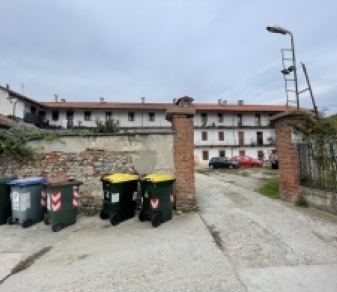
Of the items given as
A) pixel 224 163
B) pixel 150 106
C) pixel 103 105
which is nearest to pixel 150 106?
pixel 150 106

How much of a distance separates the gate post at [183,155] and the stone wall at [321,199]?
3007mm

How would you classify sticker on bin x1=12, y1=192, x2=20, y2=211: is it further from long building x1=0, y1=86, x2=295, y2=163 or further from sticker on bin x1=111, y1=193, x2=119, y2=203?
long building x1=0, y1=86, x2=295, y2=163

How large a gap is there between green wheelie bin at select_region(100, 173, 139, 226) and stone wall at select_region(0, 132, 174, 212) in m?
0.75

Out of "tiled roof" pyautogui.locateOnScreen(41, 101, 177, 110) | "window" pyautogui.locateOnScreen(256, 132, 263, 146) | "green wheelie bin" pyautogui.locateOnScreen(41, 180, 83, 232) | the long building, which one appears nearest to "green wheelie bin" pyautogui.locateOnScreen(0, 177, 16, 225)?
"green wheelie bin" pyautogui.locateOnScreen(41, 180, 83, 232)

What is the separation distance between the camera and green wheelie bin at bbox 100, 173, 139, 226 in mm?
5391

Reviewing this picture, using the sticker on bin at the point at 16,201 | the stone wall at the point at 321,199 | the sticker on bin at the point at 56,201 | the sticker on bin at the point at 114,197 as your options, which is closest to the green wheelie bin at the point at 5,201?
the sticker on bin at the point at 16,201

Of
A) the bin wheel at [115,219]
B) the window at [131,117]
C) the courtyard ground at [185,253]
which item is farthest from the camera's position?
the window at [131,117]

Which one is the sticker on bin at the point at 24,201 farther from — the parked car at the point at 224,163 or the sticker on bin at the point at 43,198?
the parked car at the point at 224,163

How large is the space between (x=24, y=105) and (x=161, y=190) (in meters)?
29.8

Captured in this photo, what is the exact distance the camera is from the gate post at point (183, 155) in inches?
241

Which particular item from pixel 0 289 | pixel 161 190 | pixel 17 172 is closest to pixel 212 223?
pixel 161 190

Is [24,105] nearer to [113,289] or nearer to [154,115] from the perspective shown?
[154,115]

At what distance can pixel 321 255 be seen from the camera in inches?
144

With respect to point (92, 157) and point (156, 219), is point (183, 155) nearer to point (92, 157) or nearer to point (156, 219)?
point (156, 219)
